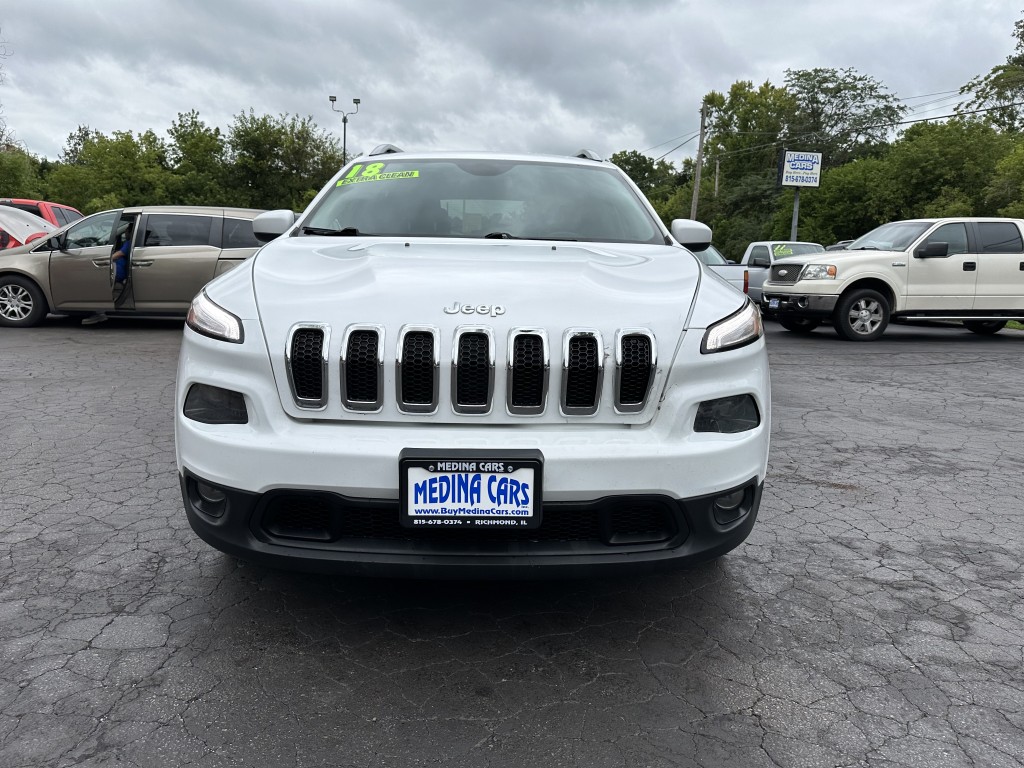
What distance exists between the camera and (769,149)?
58.0 m

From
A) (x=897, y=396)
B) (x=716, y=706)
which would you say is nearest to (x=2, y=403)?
(x=716, y=706)

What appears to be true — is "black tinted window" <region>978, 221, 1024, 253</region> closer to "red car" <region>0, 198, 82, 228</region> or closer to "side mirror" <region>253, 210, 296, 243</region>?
"side mirror" <region>253, 210, 296, 243</region>

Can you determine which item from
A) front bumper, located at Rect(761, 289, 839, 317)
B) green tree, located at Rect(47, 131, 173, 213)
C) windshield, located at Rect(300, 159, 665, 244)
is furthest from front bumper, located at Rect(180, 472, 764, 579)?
green tree, located at Rect(47, 131, 173, 213)

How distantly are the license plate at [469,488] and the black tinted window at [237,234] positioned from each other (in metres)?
9.51

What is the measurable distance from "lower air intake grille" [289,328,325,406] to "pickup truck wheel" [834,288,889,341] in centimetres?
1048

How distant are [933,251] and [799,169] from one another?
991 inches

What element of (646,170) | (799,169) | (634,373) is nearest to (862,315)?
(634,373)

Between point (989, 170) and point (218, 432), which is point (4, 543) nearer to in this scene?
point (218, 432)

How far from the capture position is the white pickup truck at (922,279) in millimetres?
11336

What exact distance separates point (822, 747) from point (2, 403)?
20.8 feet

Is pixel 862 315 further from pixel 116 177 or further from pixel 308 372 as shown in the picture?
pixel 116 177

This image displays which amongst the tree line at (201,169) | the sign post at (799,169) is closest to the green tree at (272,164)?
the tree line at (201,169)

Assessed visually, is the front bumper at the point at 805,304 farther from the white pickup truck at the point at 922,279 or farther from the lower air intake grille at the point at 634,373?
the lower air intake grille at the point at 634,373

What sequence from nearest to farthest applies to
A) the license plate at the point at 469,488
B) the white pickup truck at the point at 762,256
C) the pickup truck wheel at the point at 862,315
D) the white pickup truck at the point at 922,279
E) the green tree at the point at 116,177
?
1. the license plate at the point at 469,488
2. the white pickup truck at the point at 922,279
3. the pickup truck wheel at the point at 862,315
4. the white pickup truck at the point at 762,256
5. the green tree at the point at 116,177
